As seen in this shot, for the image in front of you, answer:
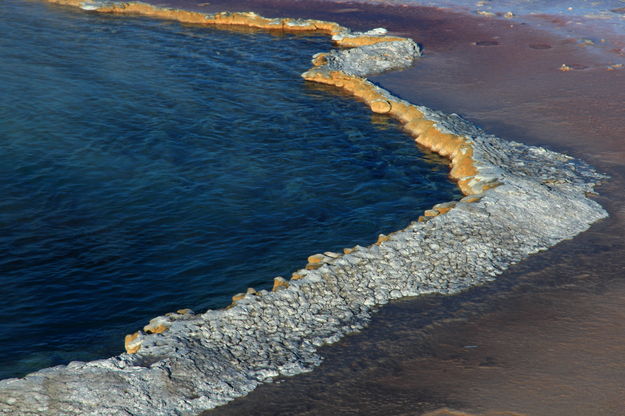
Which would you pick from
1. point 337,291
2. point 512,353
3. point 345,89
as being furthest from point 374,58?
point 512,353

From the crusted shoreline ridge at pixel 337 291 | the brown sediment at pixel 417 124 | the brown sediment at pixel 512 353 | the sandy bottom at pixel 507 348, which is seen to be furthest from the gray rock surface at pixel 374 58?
the brown sediment at pixel 512 353

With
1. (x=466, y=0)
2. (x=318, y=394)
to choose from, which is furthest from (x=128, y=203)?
(x=466, y=0)

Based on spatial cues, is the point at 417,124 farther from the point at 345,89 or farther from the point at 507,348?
the point at 507,348

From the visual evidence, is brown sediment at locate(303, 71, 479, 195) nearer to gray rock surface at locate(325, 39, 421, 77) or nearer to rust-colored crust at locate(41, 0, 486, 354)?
rust-colored crust at locate(41, 0, 486, 354)

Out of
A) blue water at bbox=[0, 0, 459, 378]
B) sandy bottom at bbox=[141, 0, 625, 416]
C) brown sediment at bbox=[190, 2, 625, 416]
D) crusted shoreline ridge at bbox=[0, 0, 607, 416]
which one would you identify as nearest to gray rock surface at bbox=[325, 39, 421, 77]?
blue water at bbox=[0, 0, 459, 378]

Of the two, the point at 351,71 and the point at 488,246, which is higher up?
the point at 351,71

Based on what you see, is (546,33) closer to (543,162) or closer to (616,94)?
(616,94)

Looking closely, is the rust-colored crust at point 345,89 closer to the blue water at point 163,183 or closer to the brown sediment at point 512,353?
the blue water at point 163,183
